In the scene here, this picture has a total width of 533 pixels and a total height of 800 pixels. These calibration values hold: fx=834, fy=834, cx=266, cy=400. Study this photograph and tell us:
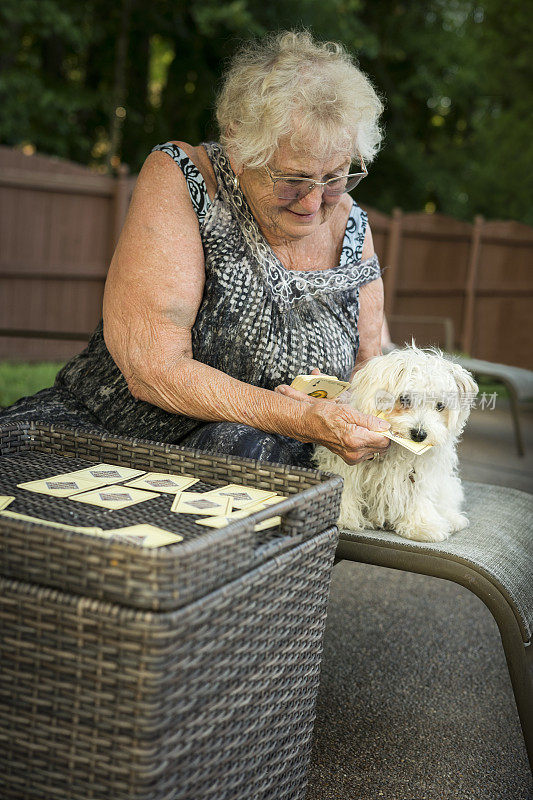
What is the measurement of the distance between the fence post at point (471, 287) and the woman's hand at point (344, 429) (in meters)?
12.5

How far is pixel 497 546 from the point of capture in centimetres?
195

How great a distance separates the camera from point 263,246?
2184 mm

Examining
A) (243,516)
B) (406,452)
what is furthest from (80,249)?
(243,516)

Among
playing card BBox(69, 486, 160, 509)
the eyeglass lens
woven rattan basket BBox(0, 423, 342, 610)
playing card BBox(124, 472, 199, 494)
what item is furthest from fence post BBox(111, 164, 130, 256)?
playing card BBox(69, 486, 160, 509)

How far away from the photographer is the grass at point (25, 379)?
7336 mm

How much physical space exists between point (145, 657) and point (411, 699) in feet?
4.81

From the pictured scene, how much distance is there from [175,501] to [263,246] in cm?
94

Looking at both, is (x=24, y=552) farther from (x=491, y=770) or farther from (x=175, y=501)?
(x=491, y=770)

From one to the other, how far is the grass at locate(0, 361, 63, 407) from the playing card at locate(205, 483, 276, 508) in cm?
564

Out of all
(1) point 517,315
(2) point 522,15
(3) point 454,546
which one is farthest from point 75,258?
(2) point 522,15

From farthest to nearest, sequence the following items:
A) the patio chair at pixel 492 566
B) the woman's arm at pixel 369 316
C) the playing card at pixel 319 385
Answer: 1. the woman's arm at pixel 369 316
2. the playing card at pixel 319 385
3. the patio chair at pixel 492 566

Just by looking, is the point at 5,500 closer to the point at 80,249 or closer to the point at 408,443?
the point at 408,443

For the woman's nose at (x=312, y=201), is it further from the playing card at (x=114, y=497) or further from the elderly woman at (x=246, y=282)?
the playing card at (x=114, y=497)

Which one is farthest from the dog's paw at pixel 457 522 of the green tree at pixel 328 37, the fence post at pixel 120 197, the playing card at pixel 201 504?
the green tree at pixel 328 37
